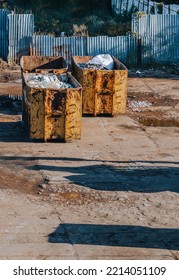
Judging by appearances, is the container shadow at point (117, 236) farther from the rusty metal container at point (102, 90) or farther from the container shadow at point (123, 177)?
the rusty metal container at point (102, 90)

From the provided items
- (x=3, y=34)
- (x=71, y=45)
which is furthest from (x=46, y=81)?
(x=3, y=34)

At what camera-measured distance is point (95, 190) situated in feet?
56.1

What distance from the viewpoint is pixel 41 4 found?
3934cm

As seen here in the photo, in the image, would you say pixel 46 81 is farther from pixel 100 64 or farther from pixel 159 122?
pixel 159 122

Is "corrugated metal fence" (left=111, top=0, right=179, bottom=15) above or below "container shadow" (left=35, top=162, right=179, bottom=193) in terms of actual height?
above

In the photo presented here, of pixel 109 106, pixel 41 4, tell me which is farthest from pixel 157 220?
pixel 41 4

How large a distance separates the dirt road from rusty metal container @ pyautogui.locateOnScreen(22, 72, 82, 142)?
12.4 inches

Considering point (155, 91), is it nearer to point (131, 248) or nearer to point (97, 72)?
point (97, 72)

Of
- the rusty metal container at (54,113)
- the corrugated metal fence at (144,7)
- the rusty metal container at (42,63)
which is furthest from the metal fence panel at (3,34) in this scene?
the rusty metal container at (54,113)

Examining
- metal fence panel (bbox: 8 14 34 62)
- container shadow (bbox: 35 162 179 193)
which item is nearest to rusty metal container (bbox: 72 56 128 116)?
container shadow (bbox: 35 162 179 193)

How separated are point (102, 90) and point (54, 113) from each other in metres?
3.15

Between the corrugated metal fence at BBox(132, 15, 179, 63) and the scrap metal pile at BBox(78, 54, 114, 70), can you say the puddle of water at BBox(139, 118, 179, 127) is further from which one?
the corrugated metal fence at BBox(132, 15, 179, 63)

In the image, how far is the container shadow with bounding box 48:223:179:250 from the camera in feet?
46.5

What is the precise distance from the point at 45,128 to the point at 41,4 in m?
→ 19.9
